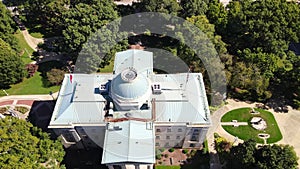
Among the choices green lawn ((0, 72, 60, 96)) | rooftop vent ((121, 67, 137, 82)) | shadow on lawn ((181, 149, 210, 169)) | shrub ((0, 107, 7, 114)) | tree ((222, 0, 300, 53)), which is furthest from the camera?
green lawn ((0, 72, 60, 96))

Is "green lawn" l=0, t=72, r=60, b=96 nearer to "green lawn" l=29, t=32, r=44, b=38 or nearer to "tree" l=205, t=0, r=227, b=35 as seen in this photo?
"green lawn" l=29, t=32, r=44, b=38

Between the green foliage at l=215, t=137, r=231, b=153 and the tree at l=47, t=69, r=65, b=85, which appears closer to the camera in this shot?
the green foliage at l=215, t=137, r=231, b=153

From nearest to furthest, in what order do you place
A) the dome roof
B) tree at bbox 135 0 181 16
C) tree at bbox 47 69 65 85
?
the dome roof, tree at bbox 47 69 65 85, tree at bbox 135 0 181 16

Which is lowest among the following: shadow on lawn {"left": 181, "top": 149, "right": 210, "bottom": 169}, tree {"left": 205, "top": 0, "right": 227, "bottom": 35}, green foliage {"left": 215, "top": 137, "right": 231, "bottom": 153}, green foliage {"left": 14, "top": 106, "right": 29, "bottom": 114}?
shadow on lawn {"left": 181, "top": 149, "right": 210, "bottom": 169}

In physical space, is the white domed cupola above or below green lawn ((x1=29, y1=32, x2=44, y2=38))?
above

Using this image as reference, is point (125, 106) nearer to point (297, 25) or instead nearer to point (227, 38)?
point (227, 38)


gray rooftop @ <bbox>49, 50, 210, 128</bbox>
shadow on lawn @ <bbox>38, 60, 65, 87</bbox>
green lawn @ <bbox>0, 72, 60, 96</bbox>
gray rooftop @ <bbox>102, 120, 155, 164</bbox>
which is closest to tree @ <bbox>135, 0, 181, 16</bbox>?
gray rooftop @ <bbox>49, 50, 210, 128</bbox>

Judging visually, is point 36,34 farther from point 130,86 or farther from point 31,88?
point 130,86

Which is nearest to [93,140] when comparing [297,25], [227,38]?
[227,38]

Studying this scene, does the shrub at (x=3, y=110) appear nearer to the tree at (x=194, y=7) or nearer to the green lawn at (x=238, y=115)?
the green lawn at (x=238, y=115)
